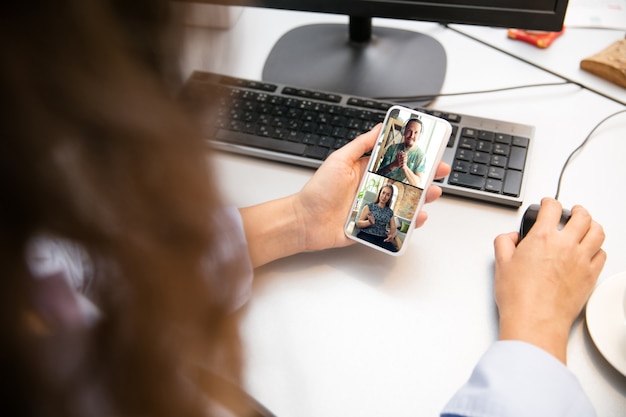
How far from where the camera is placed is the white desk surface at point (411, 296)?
48 cm

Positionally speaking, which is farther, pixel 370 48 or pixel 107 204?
pixel 370 48

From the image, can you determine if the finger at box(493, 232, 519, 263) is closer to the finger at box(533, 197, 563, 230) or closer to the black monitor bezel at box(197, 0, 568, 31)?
the finger at box(533, 197, 563, 230)

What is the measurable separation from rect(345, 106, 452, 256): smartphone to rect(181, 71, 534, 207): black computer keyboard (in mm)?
66

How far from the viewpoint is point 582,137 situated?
67 cm

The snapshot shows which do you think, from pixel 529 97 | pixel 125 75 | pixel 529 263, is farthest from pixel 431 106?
pixel 125 75

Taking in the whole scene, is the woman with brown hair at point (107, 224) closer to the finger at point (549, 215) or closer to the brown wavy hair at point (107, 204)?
the brown wavy hair at point (107, 204)

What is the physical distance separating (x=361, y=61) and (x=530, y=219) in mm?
344

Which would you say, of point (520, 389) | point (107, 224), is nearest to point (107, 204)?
point (107, 224)

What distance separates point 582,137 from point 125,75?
1.93 ft

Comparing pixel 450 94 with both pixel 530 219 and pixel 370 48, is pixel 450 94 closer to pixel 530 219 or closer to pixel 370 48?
pixel 370 48

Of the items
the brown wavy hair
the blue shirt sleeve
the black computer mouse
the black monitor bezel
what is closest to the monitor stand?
the black monitor bezel

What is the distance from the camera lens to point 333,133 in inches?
26.3

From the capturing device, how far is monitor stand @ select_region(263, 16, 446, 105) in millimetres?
751

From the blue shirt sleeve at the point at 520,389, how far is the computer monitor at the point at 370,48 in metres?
0.37
